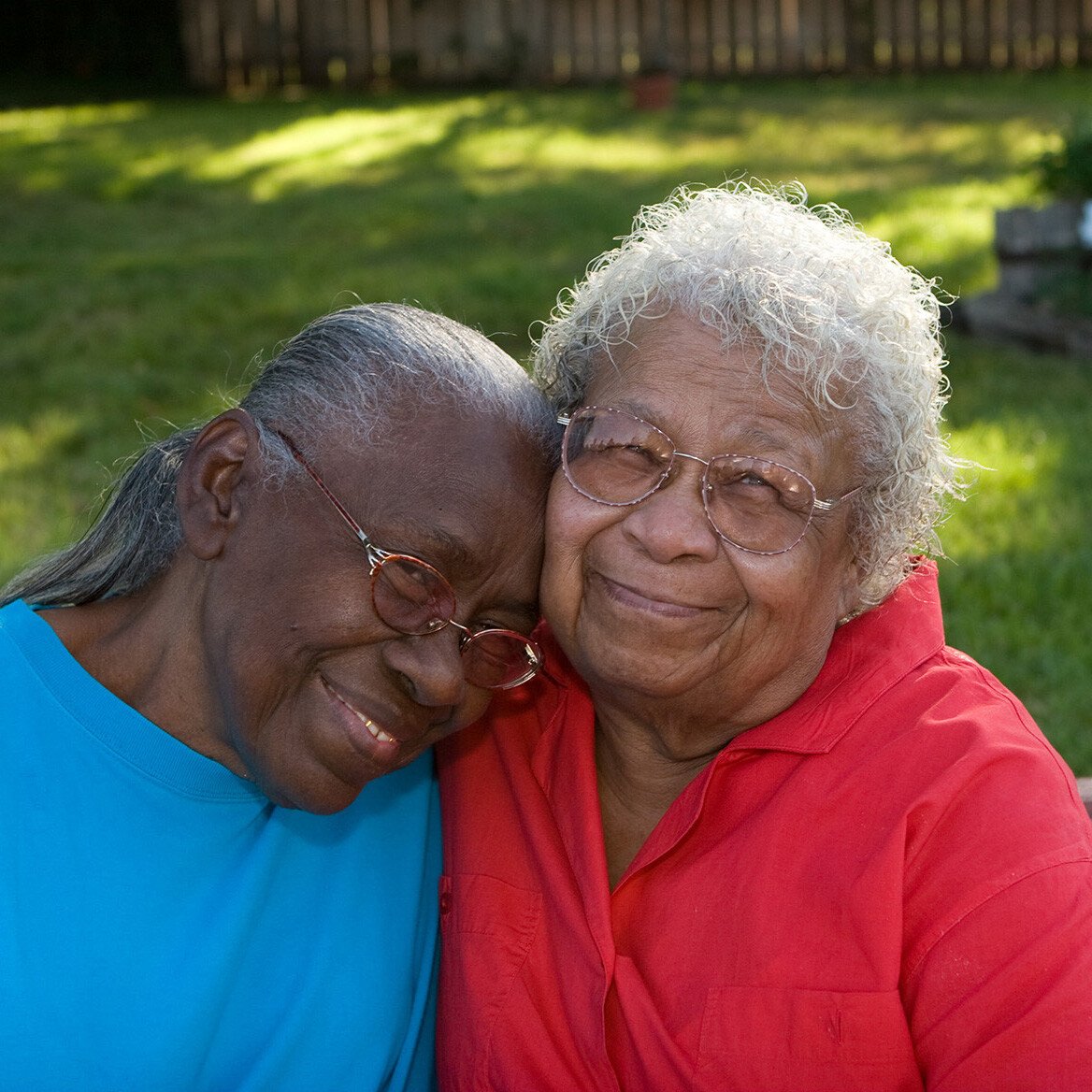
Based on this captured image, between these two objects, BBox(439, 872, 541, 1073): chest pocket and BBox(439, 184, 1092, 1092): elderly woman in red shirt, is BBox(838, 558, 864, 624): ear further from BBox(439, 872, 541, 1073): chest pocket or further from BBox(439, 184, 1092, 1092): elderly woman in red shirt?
BBox(439, 872, 541, 1073): chest pocket

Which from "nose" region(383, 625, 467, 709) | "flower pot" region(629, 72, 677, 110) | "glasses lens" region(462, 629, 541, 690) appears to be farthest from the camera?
"flower pot" region(629, 72, 677, 110)

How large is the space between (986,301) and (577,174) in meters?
4.09

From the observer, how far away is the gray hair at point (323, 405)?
2242mm

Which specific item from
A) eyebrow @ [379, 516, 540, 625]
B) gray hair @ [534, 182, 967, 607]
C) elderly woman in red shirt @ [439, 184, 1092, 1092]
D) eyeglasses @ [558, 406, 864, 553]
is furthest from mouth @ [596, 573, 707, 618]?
gray hair @ [534, 182, 967, 607]

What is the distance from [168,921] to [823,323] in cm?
142

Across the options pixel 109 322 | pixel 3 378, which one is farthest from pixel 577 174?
pixel 3 378

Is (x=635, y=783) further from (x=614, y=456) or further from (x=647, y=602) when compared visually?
(x=614, y=456)

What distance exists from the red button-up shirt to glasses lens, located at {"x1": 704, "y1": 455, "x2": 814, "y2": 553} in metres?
0.29

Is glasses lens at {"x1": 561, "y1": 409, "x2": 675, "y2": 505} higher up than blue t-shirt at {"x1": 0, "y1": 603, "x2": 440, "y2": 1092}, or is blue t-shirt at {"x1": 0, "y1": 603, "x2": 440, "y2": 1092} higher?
glasses lens at {"x1": 561, "y1": 409, "x2": 675, "y2": 505}

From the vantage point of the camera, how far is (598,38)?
1524 cm

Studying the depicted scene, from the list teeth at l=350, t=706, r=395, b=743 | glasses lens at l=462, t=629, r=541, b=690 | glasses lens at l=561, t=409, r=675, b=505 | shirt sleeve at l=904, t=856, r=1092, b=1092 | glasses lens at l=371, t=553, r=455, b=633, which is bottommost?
shirt sleeve at l=904, t=856, r=1092, b=1092

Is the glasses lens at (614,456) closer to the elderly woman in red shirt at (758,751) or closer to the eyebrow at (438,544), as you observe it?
the elderly woman in red shirt at (758,751)

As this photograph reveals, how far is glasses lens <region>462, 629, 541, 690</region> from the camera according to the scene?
231 cm

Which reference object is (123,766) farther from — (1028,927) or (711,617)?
(1028,927)
